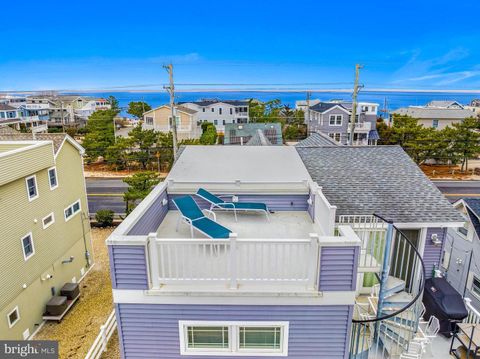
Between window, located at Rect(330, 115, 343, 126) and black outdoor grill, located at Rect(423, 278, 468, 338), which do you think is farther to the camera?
window, located at Rect(330, 115, 343, 126)

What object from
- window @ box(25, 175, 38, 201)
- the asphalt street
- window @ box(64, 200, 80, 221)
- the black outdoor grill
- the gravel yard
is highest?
window @ box(25, 175, 38, 201)

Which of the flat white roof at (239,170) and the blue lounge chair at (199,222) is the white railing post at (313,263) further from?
the flat white roof at (239,170)

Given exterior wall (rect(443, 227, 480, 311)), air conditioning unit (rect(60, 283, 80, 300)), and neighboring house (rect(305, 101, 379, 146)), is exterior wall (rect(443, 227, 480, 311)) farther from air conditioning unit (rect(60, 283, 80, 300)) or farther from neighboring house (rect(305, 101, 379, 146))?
neighboring house (rect(305, 101, 379, 146))

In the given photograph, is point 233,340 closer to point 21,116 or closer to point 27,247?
point 27,247

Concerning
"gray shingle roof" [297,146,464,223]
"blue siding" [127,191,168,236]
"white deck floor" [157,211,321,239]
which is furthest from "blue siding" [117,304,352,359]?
"gray shingle roof" [297,146,464,223]

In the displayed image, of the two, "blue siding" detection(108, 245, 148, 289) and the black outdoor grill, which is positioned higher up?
"blue siding" detection(108, 245, 148, 289)

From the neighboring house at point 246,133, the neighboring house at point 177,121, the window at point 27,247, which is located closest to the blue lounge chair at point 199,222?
the window at point 27,247

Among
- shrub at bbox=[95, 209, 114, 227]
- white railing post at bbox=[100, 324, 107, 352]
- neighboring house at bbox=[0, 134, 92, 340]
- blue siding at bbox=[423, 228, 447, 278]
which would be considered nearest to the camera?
white railing post at bbox=[100, 324, 107, 352]
